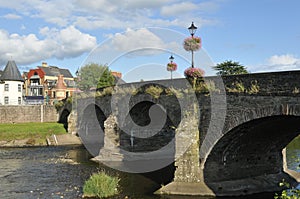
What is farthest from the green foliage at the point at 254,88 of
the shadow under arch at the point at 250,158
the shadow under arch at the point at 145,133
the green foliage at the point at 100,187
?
the shadow under arch at the point at 145,133

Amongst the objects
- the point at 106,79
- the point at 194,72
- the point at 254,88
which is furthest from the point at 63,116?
the point at 254,88

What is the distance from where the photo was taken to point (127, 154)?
3531 cm

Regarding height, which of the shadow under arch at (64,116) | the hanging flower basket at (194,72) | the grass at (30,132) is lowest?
the grass at (30,132)

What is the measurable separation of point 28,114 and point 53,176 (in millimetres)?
44557

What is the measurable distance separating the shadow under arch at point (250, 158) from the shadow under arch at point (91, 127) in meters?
30.6

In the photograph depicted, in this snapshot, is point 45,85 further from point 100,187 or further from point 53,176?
point 100,187

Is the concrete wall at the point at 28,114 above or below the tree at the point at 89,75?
below

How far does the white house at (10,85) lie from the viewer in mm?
78812

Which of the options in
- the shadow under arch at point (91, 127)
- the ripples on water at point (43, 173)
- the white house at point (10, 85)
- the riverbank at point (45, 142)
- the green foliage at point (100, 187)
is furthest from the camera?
the white house at point (10, 85)

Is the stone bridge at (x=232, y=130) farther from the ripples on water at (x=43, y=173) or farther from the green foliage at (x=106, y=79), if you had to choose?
the green foliage at (x=106, y=79)

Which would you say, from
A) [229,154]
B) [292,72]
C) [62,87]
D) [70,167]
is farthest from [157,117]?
[62,87]

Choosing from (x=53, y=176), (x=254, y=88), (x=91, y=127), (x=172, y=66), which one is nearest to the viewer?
(x=254, y=88)

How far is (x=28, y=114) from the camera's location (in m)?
69.0

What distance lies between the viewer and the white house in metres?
78.8
